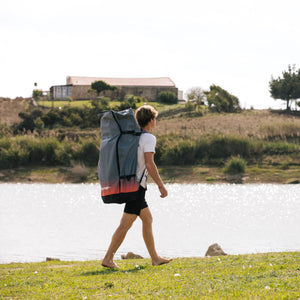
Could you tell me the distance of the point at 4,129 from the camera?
58625 mm

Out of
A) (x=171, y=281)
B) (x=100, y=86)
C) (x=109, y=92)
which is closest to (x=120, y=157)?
(x=171, y=281)

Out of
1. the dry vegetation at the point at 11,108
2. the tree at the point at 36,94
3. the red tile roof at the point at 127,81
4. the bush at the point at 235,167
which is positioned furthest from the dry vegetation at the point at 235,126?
the tree at the point at 36,94

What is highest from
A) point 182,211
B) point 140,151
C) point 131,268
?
point 140,151

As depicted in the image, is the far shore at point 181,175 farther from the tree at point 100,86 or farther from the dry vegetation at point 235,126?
the tree at point 100,86

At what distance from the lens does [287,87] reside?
2773 inches

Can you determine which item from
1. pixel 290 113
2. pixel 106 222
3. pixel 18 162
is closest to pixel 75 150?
pixel 18 162

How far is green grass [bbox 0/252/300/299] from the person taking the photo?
5.75 meters

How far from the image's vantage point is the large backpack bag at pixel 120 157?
7.32 metres

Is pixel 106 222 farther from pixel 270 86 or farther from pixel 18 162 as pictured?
pixel 270 86

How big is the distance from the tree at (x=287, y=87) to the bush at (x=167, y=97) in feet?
59.3

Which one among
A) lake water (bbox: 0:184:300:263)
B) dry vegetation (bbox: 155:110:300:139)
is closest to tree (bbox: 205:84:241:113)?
dry vegetation (bbox: 155:110:300:139)

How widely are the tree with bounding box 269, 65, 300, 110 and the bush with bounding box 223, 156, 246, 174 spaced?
3510 centimetres

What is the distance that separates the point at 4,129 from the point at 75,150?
734 inches

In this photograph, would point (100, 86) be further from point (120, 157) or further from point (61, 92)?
point (120, 157)
